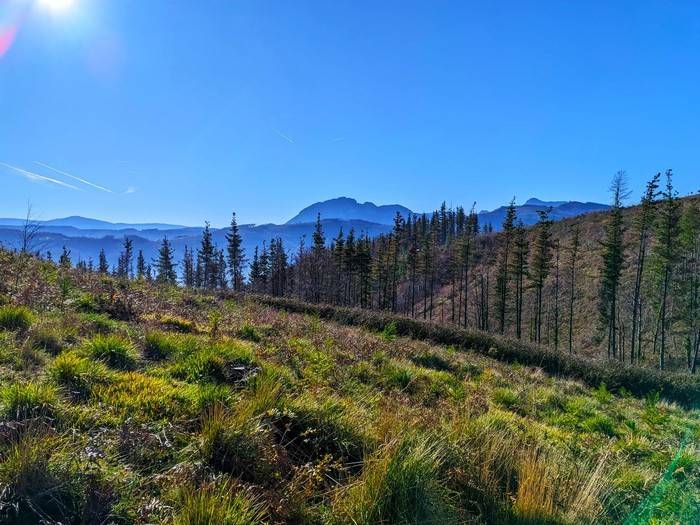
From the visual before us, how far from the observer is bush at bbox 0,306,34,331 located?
202 inches

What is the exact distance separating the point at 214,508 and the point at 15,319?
505 centimetres

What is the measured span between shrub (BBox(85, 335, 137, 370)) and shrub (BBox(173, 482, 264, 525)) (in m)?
2.81

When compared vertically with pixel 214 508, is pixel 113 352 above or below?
above

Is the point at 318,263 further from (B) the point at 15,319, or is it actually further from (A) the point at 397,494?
(A) the point at 397,494

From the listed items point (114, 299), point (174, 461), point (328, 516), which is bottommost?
point (328, 516)

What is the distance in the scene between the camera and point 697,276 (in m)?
39.4

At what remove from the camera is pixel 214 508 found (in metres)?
2.11

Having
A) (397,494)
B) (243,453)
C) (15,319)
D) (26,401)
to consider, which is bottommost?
(397,494)

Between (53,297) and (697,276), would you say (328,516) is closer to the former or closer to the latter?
(53,297)

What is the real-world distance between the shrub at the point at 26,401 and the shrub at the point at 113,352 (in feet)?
4.23

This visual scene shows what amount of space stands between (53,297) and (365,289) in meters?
53.2

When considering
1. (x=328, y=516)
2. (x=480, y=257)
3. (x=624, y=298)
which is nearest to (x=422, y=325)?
(x=328, y=516)

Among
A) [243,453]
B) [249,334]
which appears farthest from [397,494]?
[249,334]

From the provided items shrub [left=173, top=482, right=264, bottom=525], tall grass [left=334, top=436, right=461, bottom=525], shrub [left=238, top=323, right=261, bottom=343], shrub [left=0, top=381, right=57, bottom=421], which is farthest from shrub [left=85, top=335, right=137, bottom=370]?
shrub [left=238, top=323, right=261, bottom=343]
